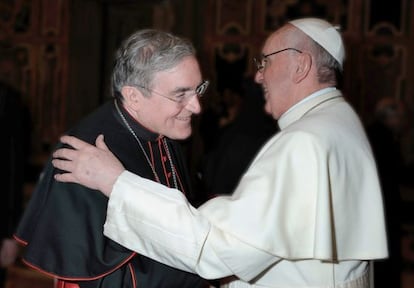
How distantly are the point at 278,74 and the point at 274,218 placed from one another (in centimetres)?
63

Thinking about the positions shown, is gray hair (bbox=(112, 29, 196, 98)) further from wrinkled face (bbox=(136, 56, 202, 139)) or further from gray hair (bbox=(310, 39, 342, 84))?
gray hair (bbox=(310, 39, 342, 84))

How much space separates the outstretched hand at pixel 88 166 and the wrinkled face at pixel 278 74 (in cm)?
69

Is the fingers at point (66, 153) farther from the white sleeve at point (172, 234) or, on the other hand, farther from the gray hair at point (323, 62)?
the gray hair at point (323, 62)

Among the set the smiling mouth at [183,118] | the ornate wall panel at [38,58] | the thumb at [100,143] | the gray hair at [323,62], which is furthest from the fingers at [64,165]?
the ornate wall panel at [38,58]

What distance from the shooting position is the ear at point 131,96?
200cm

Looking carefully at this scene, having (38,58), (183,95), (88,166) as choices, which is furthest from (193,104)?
(38,58)

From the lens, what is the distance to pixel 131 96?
2.03 metres

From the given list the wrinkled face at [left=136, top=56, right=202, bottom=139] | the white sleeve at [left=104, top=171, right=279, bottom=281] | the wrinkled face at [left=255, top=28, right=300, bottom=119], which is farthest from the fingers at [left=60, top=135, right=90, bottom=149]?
the wrinkled face at [left=255, top=28, right=300, bottom=119]

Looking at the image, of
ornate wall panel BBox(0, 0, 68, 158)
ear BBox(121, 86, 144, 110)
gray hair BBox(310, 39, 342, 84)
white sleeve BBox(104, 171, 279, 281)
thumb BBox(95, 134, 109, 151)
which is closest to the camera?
white sleeve BBox(104, 171, 279, 281)

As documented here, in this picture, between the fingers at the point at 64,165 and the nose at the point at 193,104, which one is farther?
the nose at the point at 193,104

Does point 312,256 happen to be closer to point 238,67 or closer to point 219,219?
point 219,219

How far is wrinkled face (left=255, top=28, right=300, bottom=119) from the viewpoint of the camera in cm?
213

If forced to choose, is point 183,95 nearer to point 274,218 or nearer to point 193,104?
point 193,104

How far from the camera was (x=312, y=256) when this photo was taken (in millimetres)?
1819
